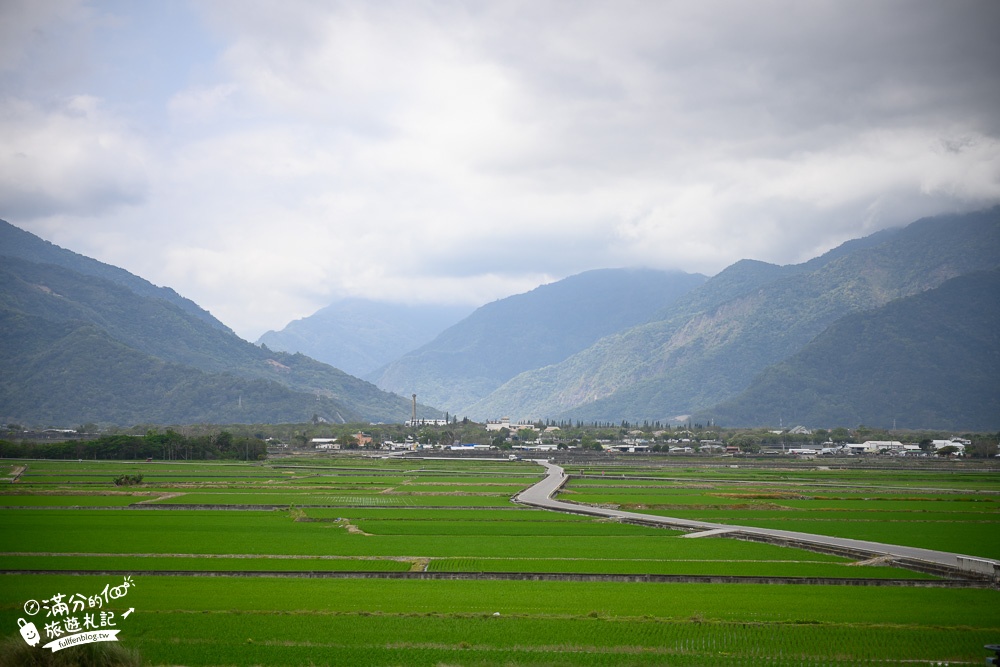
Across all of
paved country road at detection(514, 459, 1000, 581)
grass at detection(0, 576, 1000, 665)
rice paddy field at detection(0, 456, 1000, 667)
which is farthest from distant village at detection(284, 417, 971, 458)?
grass at detection(0, 576, 1000, 665)

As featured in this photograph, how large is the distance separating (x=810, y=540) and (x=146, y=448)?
94.4 meters

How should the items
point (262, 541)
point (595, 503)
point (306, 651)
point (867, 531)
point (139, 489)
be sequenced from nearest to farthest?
point (306, 651), point (262, 541), point (867, 531), point (595, 503), point (139, 489)

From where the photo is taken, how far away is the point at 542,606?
27.6 m

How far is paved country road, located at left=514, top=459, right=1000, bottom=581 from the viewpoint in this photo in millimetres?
32894

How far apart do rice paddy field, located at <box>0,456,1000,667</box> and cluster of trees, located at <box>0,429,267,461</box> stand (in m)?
50.4

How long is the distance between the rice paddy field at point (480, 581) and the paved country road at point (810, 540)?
1.31 metres

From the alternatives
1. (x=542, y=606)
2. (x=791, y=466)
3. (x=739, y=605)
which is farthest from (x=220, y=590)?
(x=791, y=466)

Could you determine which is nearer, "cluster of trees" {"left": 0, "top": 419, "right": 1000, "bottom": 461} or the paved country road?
→ the paved country road

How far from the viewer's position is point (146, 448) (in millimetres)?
114188

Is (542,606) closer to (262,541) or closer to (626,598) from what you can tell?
(626,598)

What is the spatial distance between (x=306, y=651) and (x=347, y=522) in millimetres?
25061

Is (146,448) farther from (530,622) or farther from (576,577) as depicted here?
(530,622)

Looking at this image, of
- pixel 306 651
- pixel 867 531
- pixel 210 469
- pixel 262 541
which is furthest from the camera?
pixel 210 469

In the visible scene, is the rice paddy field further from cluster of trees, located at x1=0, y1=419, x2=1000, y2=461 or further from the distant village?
the distant village
